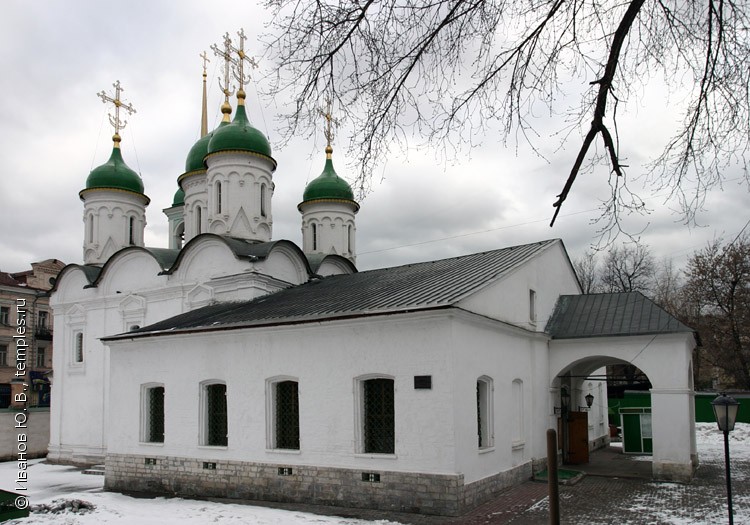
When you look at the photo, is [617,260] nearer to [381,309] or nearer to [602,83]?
[381,309]

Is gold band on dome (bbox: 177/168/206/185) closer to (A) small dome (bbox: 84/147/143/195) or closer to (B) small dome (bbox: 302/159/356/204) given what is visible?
(A) small dome (bbox: 84/147/143/195)

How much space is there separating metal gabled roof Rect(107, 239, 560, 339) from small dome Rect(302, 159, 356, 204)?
7951mm

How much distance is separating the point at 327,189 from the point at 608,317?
12979 millimetres

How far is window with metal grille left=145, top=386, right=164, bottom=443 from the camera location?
15.4 meters

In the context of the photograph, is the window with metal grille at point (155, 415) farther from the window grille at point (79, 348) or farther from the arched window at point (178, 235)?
the arched window at point (178, 235)

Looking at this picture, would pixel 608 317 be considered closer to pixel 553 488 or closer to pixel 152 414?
pixel 152 414

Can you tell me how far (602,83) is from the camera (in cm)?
545

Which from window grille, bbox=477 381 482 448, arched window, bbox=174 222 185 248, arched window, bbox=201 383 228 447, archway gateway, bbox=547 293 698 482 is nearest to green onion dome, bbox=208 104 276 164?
arched window, bbox=174 222 185 248

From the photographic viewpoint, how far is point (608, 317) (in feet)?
53.4

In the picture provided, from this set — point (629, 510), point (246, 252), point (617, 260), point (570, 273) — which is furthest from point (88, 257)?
point (617, 260)

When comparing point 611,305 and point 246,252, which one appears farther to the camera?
point 246,252

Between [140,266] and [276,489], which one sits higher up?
[140,266]

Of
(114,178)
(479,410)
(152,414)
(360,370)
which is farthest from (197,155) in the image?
(479,410)

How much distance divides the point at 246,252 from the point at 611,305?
33.1 ft
